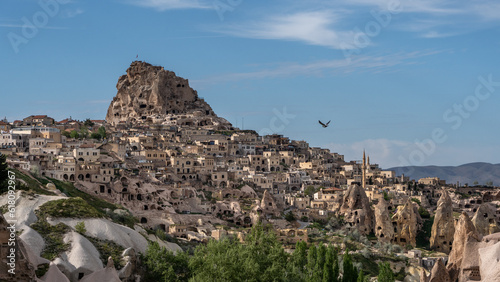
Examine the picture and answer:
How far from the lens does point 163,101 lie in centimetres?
15925

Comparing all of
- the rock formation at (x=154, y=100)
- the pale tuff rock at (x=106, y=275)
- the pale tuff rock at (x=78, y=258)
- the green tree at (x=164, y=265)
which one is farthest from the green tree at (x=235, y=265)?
the rock formation at (x=154, y=100)

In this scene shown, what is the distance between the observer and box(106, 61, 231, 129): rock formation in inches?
6156

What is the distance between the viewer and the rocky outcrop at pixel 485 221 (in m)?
Answer: 84.1

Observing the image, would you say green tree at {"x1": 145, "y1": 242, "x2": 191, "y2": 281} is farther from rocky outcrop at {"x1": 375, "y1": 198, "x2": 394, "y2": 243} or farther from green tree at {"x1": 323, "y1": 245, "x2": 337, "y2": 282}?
rocky outcrop at {"x1": 375, "y1": 198, "x2": 394, "y2": 243}

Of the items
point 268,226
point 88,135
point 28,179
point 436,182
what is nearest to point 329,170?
point 436,182

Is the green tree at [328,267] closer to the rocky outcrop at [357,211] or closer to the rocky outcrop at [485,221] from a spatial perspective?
the rocky outcrop at [485,221]

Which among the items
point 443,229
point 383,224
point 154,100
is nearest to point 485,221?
point 443,229

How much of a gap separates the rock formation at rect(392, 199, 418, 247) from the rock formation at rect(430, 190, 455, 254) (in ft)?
8.77

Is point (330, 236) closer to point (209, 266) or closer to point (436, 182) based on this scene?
point (209, 266)

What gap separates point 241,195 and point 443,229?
25205 mm

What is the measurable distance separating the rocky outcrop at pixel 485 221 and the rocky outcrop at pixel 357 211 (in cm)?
1313

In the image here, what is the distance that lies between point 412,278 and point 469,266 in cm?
2674

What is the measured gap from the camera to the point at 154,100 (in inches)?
6270

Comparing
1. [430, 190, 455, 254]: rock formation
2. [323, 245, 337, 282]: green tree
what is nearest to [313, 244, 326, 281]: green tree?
[323, 245, 337, 282]: green tree
